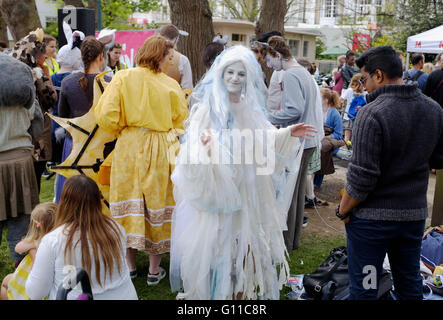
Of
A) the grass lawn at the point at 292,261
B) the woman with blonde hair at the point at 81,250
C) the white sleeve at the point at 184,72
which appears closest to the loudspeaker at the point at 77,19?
the white sleeve at the point at 184,72

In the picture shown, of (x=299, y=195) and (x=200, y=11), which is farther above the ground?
(x=200, y=11)

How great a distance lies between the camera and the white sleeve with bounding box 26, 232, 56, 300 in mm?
2369

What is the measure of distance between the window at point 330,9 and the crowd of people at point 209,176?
140 feet

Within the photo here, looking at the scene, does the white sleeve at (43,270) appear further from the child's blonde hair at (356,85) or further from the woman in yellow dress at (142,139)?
the child's blonde hair at (356,85)

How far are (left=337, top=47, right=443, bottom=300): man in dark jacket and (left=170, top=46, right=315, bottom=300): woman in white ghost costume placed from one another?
2.01 feet

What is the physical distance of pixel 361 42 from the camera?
27.7 m

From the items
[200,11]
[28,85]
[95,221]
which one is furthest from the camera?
[200,11]

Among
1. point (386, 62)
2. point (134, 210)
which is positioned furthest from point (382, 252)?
point (134, 210)

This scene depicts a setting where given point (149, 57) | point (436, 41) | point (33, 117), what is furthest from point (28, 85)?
point (436, 41)

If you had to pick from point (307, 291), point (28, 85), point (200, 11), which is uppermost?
point (200, 11)
